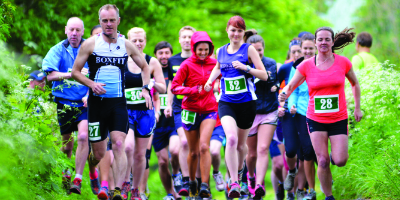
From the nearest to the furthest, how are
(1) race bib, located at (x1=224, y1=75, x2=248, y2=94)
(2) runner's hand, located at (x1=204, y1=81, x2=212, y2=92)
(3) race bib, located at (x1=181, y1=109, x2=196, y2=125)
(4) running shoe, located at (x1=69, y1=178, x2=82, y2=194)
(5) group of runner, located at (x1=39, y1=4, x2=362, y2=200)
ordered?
1. (5) group of runner, located at (x1=39, y1=4, x2=362, y2=200)
2. (4) running shoe, located at (x1=69, y1=178, x2=82, y2=194)
3. (1) race bib, located at (x1=224, y1=75, x2=248, y2=94)
4. (2) runner's hand, located at (x1=204, y1=81, x2=212, y2=92)
5. (3) race bib, located at (x1=181, y1=109, x2=196, y2=125)

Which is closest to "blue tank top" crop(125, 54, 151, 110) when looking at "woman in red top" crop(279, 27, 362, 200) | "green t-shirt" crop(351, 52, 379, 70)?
"woman in red top" crop(279, 27, 362, 200)

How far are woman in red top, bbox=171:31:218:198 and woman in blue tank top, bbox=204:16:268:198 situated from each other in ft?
1.16

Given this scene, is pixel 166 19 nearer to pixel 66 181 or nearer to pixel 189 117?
pixel 189 117

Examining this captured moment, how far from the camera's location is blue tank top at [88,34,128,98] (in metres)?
6.48

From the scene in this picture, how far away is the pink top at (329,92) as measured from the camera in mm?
6648

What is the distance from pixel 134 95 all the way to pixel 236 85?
1608 millimetres

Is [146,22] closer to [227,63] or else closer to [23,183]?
[227,63]

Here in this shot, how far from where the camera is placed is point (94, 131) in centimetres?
658

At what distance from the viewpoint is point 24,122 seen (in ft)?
Result: 17.9

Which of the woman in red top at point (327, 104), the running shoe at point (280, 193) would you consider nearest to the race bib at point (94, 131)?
the woman in red top at point (327, 104)

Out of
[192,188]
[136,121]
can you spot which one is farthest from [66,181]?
[192,188]

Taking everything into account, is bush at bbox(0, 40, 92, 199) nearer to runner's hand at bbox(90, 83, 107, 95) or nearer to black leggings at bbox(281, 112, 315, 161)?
runner's hand at bbox(90, 83, 107, 95)

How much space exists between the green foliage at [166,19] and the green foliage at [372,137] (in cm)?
583

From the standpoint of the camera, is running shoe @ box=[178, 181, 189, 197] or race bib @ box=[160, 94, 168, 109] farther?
race bib @ box=[160, 94, 168, 109]
